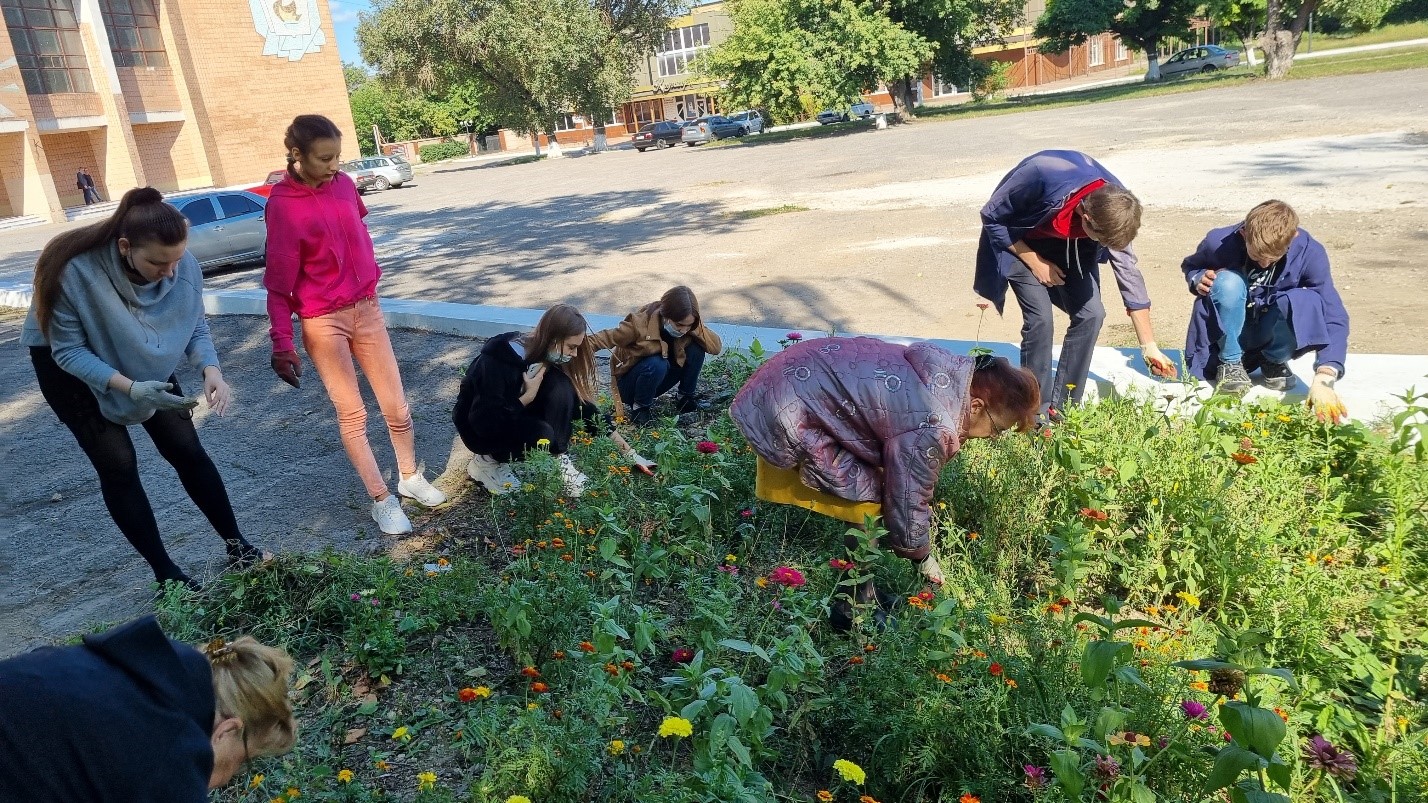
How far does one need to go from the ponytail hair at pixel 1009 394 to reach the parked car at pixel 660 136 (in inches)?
1717

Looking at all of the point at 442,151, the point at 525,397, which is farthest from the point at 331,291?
the point at 442,151

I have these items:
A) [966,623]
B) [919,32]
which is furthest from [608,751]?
[919,32]

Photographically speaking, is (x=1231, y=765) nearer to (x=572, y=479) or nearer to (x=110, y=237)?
(x=572, y=479)

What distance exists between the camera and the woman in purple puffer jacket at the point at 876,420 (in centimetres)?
286

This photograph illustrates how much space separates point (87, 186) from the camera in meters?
36.8

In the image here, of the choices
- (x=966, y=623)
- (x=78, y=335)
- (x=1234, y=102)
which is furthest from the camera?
(x=1234, y=102)

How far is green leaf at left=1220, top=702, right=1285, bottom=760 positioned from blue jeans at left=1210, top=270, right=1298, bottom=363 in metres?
3.48

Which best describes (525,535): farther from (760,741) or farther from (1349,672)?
(1349,672)

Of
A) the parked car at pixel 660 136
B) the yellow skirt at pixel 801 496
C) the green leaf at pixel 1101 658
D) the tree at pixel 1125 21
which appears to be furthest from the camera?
the tree at pixel 1125 21

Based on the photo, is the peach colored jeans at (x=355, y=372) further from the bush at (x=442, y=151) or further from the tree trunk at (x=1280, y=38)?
the bush at (x=442, y=151)

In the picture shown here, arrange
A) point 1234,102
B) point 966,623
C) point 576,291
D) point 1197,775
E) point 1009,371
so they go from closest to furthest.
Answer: point 1197,775
point 966,623
point 1009,371
point 576,291
point 1234,102

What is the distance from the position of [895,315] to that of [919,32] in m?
35.5

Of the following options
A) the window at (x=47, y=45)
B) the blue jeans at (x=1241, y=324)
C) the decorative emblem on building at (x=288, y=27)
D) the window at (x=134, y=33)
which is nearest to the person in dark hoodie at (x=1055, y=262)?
the blue jeans at (x=1241, y=324)

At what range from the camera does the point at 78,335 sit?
3379 mm
